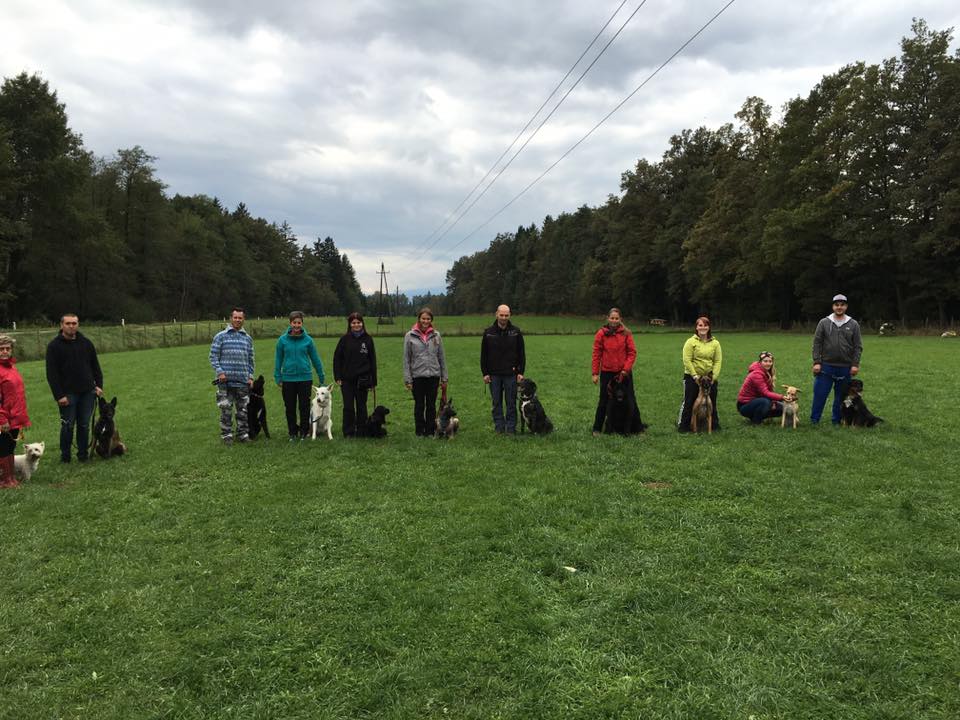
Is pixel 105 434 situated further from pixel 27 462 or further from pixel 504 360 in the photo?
pixel 504 360

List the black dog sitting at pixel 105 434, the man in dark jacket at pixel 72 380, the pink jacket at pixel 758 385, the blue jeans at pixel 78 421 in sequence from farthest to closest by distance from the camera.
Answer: the pink jacket at pixel 758 385
the black dog sitting at pixel 105 434
the blue jeans at pixel 78 421
the man in dark jacket at pixel 72 380

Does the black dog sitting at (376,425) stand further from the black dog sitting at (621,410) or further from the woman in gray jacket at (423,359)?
the black dog sitting at (621,410)

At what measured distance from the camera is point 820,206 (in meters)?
37.0

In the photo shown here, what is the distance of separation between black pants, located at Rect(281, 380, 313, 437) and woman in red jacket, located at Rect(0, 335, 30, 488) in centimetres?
333

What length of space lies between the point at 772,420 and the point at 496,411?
489 cm

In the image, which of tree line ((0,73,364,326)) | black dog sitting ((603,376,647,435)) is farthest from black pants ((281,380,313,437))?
tree line ((0,73,364,326))

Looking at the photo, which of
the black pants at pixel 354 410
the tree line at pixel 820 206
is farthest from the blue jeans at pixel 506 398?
the tree line at pixel 820 206

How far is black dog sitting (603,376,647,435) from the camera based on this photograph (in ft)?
29.7

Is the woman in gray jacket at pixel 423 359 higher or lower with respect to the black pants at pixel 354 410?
higher

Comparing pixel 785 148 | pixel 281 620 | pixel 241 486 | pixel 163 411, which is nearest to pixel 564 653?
pixel 281 620

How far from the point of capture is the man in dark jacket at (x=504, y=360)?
9102 mm

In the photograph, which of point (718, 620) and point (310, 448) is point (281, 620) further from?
point (310, 448)

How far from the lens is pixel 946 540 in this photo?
15.8 feet

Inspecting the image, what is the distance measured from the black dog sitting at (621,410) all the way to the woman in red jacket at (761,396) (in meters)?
2.04
